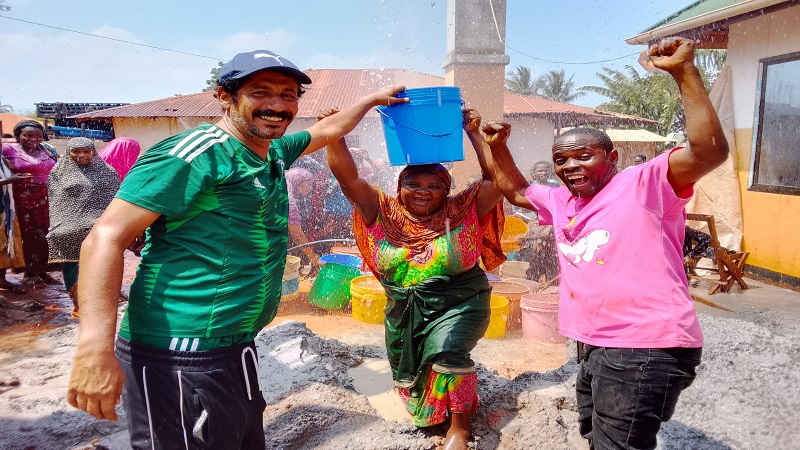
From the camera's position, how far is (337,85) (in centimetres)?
2212

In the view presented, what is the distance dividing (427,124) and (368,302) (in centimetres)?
308

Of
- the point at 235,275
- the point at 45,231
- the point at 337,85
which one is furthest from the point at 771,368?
the point at 337,85

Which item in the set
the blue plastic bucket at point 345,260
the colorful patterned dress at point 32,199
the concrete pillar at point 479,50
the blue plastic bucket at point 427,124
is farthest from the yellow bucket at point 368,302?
the colorful patterned dress at point 32,199

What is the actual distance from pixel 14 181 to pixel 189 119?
13278mm

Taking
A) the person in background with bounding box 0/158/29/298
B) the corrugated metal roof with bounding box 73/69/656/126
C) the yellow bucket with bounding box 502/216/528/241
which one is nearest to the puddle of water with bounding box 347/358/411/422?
the yellow bucket with bounding box 502/216/528/241

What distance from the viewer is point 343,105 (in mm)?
17906

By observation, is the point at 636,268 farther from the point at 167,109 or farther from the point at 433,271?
the point at 167,109

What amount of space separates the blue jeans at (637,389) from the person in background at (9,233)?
6.99m

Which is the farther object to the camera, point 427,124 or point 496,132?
point 427,124

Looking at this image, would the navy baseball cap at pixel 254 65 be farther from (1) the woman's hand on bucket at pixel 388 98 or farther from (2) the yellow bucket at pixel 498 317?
(2) the yellow bucket at pixel 498 317

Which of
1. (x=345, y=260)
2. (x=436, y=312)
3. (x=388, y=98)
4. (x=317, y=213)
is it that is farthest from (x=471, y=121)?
(x=317, y=213)

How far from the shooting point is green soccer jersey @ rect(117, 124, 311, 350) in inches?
65.0

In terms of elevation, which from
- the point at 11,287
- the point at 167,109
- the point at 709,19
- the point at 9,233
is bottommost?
the point at 11,287

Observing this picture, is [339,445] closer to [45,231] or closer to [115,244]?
[115,244]
